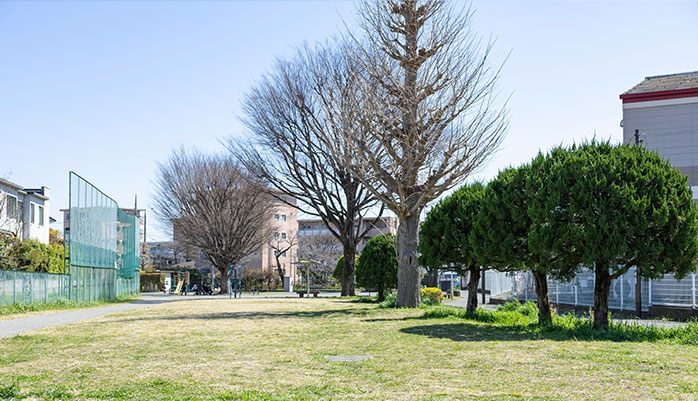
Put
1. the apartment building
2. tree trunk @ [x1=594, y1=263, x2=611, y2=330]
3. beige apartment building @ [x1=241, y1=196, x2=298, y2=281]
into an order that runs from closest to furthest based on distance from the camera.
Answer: tree trunk @ [x1=594, y1=263, x2=611, y2=330] < the apartment building < beige apartment building @ [x1=241, y1=196, x2=298, y2=281]

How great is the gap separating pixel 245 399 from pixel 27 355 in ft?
14.3

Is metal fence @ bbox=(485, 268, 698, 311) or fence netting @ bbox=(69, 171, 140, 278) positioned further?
fence netting @ bbox=(69, 171, 140, 278)

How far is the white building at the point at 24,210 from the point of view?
1548 inches

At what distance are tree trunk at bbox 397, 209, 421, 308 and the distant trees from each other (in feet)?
20.0

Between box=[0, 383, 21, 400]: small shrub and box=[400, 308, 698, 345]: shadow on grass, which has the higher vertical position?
box=[0, 383, 21, 400]: small shrub

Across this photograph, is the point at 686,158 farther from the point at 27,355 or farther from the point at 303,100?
the point at 27,355

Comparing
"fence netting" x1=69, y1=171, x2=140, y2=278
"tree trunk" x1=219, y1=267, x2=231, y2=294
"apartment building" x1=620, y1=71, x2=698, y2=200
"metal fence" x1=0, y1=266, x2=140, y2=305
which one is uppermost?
"apartment building" x1=620, y1=71, x2=698, y2=200

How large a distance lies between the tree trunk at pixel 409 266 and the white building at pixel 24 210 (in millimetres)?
27010

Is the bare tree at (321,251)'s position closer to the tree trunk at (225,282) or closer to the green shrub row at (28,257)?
the tree trunk at (225,282)

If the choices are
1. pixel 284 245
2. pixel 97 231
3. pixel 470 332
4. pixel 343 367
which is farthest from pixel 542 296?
pixel 284 245

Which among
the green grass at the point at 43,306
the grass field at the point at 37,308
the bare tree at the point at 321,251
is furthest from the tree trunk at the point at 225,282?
the bare tree at the point at 321,251

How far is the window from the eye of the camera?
131 ft

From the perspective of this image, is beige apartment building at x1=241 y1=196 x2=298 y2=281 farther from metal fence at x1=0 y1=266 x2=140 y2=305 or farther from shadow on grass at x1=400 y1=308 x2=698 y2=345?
shadow on grass at x1=400 y1=308 x2=698 y2=345

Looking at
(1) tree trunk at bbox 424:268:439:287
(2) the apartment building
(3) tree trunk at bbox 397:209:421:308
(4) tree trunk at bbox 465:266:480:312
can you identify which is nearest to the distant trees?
(3) tree trunk at bbox 397:209:421:308
